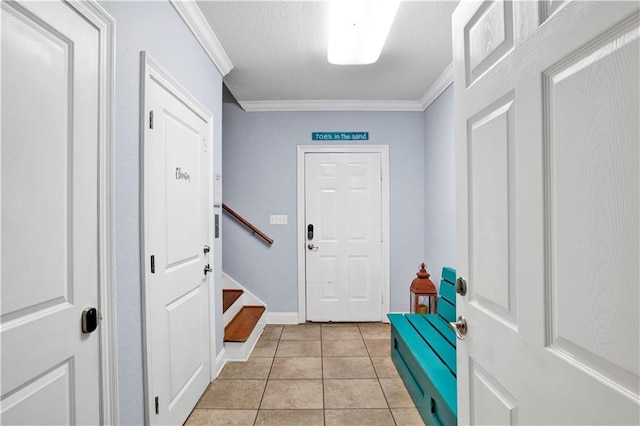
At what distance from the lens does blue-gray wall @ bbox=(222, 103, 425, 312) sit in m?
3.89

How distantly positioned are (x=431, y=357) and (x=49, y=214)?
205 centimetres

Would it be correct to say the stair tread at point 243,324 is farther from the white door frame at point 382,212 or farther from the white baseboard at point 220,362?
the white door frame at point 382,212

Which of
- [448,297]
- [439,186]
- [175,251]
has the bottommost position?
[448,297]

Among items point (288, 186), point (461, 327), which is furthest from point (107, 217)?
point (288, 186)

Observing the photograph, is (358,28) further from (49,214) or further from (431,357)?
(431,357)

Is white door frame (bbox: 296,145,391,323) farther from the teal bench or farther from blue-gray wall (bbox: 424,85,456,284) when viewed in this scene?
the teal bench

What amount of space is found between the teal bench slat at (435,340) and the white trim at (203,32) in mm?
2605

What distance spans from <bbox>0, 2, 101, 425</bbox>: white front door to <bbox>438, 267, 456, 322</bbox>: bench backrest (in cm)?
234

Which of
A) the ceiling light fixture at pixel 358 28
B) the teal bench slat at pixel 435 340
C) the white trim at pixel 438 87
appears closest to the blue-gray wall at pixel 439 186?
the white trim at pixel 438 87

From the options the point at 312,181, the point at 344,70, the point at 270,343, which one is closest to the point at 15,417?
the point at 270,343

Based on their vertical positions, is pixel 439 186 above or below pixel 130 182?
above

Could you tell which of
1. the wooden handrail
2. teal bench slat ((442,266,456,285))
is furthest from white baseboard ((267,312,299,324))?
teal bench slat ((442,266,456,285))

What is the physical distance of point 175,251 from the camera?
1912 mm

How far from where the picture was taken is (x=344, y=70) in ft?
9.80
